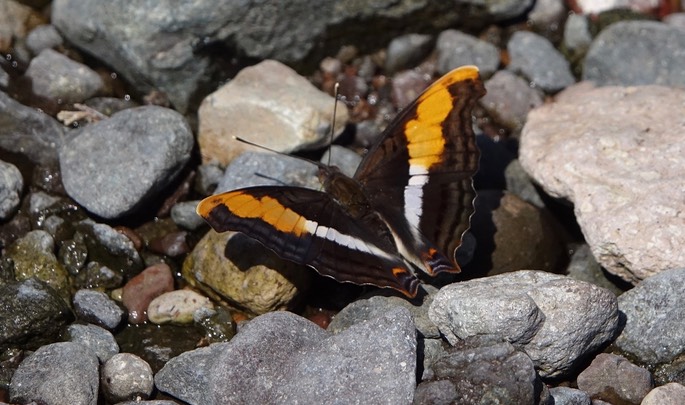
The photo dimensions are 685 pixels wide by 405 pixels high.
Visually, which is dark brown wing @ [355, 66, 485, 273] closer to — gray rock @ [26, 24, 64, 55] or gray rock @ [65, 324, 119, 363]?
gray rock @ [65, 324, 119, 363]

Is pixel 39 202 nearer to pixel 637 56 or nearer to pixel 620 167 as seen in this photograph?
pixel 620 167

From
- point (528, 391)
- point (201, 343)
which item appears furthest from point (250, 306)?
point (528, 391)

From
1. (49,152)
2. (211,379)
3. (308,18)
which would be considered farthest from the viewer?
(308,18)

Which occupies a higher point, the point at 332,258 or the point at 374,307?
the point at 332,258

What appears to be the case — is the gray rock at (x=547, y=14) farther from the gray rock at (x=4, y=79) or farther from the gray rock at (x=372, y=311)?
the gray rock at (x=4, y=79)

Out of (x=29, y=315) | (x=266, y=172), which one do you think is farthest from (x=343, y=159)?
(x=29, y=315)

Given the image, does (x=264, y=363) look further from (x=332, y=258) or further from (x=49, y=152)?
(x=49, y=152)
